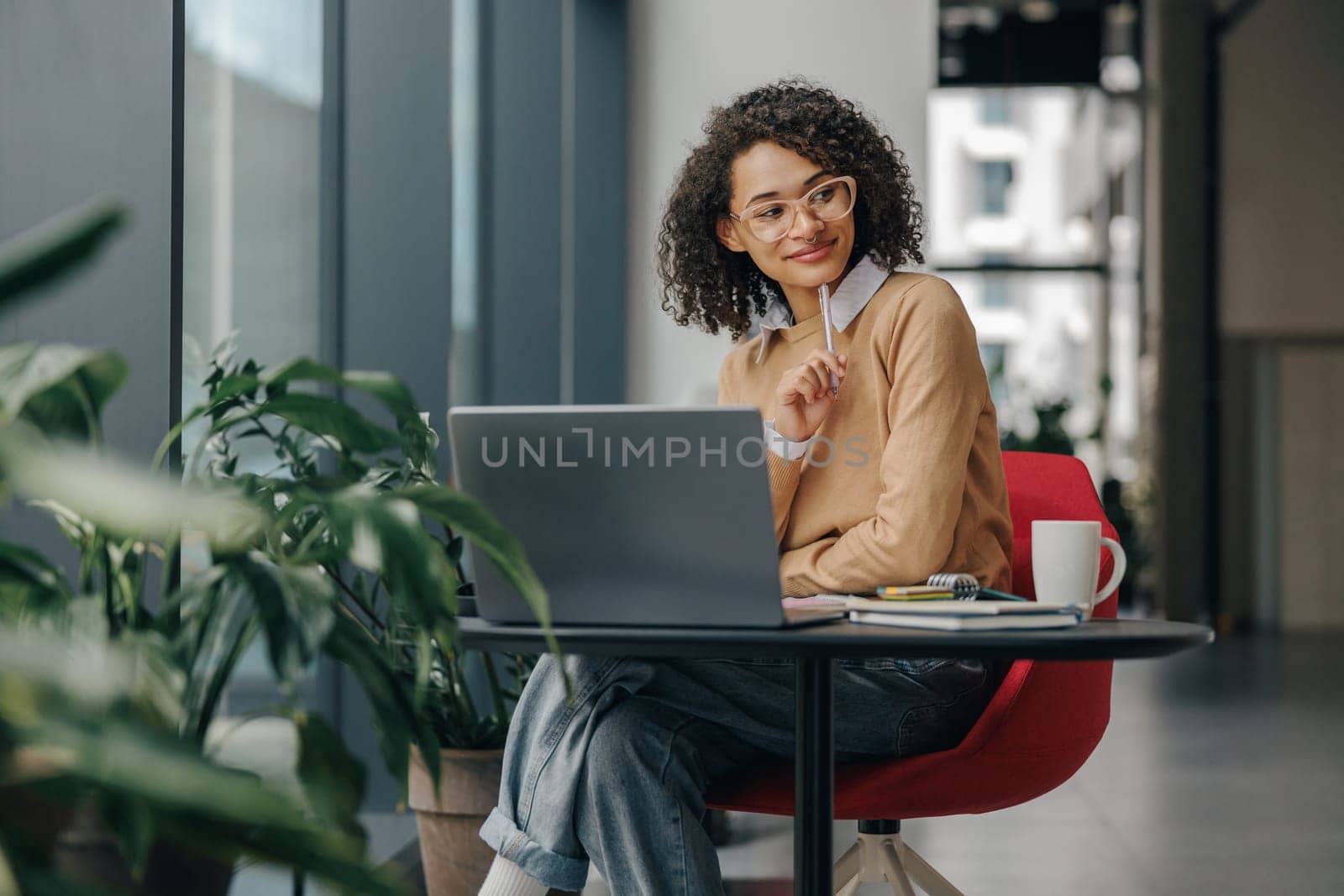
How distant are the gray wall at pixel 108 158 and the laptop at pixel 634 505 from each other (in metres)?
0.62

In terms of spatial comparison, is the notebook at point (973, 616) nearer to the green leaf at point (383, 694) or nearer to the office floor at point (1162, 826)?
the green leaf at point (383, 694)

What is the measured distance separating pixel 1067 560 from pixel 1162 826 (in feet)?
7.69

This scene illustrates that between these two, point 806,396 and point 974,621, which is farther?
point 806,396

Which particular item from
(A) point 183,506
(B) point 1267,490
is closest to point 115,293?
(A) point 183,506

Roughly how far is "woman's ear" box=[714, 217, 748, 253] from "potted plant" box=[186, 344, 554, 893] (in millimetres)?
497

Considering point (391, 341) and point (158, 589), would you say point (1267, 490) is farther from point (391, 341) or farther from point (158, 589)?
point (158, 589)

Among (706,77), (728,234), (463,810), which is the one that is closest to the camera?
(728,234)

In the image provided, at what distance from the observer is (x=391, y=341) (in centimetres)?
317

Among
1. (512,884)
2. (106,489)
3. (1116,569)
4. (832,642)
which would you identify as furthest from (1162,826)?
(106,489)

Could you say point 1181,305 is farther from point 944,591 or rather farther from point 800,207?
point 944,591

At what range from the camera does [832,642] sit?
1.14m

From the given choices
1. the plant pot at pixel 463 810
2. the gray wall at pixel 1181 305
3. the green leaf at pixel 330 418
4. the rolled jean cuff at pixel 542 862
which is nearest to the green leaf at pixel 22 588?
the green leaf at pixel 330 418

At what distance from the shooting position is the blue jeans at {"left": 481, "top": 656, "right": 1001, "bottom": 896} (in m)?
1.48

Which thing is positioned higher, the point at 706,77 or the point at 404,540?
the point at 706,77
